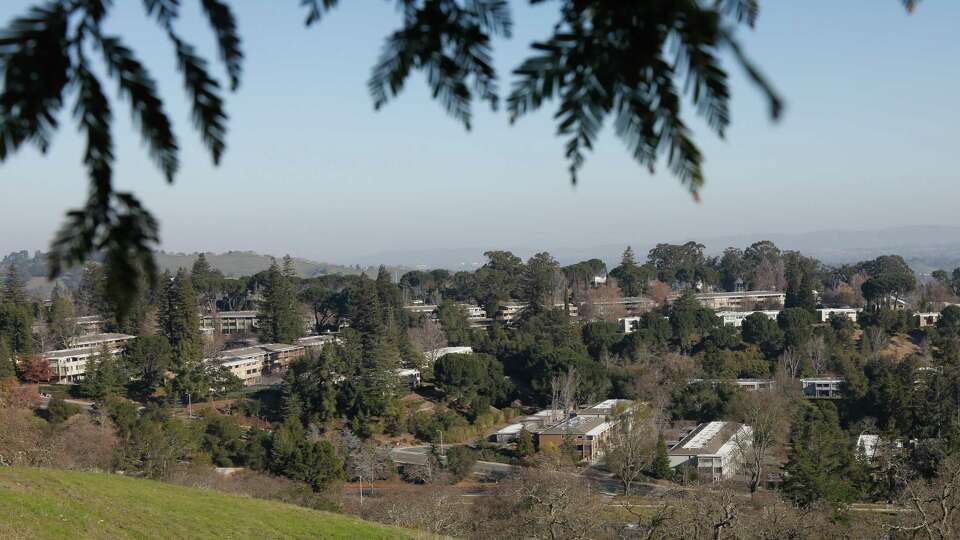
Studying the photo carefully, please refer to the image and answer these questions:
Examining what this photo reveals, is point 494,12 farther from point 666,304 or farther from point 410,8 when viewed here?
point 666,304

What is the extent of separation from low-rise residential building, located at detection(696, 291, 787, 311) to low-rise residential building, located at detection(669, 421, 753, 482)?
1873 centimetres

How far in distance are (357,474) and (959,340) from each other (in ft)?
65.1

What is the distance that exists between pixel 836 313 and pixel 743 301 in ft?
22.3

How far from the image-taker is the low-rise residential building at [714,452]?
60.8 ft

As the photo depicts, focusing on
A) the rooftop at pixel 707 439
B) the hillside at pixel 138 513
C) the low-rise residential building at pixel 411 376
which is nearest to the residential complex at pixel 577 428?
the rooftop at pixel 707 439

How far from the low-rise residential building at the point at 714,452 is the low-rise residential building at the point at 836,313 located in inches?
561

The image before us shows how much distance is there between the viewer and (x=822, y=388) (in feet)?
80.8

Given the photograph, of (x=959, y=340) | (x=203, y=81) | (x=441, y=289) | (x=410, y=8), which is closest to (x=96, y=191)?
(x=203, y=81)

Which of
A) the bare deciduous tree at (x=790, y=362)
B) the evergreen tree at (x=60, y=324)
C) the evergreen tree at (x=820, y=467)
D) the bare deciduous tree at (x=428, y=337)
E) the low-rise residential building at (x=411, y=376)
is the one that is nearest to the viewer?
the evergreen tree at (x=820, y=467)

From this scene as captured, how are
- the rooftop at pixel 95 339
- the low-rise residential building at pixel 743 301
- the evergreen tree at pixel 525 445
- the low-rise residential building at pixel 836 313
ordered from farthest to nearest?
the low-rise residential building at pixel 743 301, the low-rise residential building at pixel 836 313, the rooftop at pixel 95 339, the evergreen tree at pixel 525 445

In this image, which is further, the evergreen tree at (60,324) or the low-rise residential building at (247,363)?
the evergreen tree at (60,324)

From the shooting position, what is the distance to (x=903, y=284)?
35.1 meters

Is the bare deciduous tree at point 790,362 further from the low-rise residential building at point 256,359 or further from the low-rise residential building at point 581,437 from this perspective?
the low-rise residential building at point 256,359

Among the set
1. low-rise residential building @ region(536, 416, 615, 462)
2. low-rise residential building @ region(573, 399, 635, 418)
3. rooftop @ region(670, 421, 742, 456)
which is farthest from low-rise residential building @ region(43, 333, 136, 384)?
rooftop @ region(670, 421, 742, 456)
